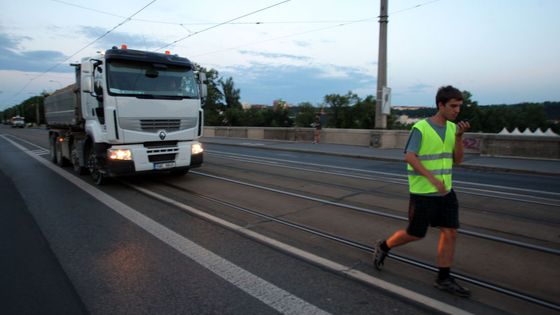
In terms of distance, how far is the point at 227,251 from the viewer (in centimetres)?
457

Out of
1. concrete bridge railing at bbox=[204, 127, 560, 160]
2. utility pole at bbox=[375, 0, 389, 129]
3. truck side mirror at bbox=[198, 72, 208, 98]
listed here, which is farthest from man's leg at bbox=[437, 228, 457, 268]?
utility pole at bbox=[375, 0, 389, 129]

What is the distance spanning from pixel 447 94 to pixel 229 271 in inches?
107

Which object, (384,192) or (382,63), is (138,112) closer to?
(384,192)

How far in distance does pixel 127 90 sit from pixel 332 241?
18.4ft

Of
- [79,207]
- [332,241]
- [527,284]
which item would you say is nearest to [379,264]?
[332,241]

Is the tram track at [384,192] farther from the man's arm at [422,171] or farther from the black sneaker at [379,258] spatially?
the man's arm at [422,171]

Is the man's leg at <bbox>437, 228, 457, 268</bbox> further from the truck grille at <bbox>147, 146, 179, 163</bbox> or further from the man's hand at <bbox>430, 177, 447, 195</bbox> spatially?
the truck grille at <bbox>147, 146, 179, 163</bbox>

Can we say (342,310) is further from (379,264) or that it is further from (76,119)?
(76,119)

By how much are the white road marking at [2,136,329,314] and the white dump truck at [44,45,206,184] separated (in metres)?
2.01

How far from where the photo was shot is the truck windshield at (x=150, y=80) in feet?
26.5

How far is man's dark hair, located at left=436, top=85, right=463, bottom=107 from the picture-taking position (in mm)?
3307

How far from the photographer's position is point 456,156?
11.6 ft

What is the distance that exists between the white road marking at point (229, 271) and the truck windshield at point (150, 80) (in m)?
2.82

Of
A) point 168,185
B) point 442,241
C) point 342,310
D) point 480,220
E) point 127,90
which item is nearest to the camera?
point 342,310
